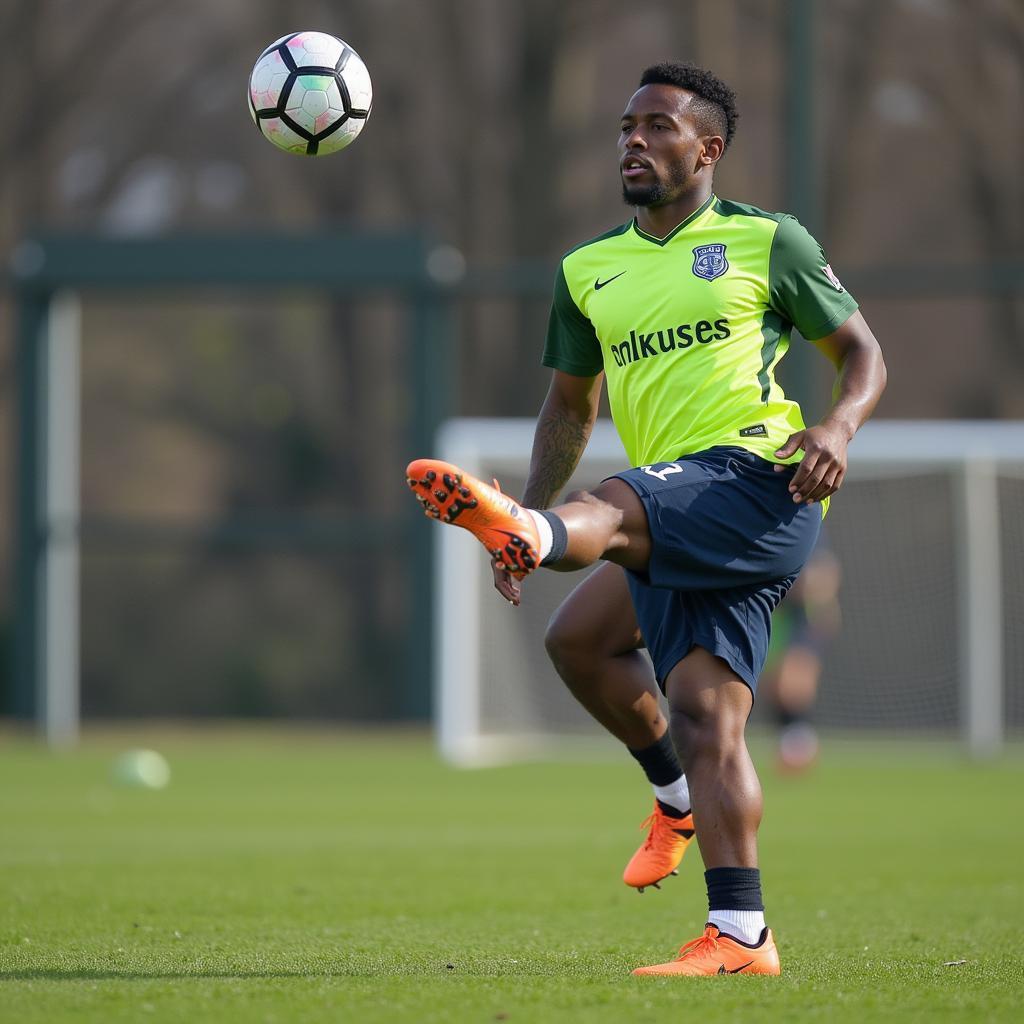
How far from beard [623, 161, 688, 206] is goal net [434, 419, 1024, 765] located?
35.4ft

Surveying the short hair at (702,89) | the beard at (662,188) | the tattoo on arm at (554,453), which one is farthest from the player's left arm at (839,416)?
the tattoo on arm at (554,453)

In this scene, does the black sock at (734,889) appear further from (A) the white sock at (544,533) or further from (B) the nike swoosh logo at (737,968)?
(A) the white sock at (544,533)

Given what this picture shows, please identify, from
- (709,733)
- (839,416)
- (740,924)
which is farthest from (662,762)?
(839,416)

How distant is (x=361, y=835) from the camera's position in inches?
381

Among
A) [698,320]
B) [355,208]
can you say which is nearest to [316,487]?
[355,208]

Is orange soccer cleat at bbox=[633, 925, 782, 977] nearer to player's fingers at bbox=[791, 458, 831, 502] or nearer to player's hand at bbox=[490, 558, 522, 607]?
player's hand at bbox=[490, 558, 522, 607]

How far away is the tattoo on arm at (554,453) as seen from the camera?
18.0 feet

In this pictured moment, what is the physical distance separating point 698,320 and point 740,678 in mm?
985

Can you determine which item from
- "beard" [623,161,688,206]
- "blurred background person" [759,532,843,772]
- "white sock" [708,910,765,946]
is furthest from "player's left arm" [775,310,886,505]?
"blurred background person" [759,532,843,772]

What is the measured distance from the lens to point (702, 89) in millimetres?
5211

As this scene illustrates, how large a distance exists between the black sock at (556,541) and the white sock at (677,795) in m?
1.37

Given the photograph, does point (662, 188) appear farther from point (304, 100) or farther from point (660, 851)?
point (660, 851)

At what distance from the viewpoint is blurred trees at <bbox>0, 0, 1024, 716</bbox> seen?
2225 centimetres

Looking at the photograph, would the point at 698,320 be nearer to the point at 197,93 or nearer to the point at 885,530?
the point at 885,530
